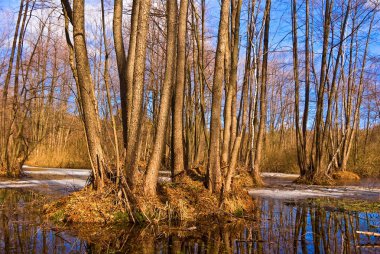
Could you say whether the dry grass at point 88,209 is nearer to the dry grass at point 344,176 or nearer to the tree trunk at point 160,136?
the tree trunk at point 160,136

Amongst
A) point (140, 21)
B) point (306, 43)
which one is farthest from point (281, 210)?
point (306, 43)

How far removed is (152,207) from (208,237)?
1.45 metres

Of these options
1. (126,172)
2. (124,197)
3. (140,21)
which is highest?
(140,21)

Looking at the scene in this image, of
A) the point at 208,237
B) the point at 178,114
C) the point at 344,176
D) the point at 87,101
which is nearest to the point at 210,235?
the point at 208,237

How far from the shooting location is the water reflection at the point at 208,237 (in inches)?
173

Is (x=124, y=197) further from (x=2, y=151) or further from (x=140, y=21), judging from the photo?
(x=2, y=151)

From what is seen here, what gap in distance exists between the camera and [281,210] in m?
7.63

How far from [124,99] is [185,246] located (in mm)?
3953

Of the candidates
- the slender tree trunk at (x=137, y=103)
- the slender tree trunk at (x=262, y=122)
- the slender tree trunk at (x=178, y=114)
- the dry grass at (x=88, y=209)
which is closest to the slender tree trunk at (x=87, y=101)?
the dry grass at (x=88, y=209)

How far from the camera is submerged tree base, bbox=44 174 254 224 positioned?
235 inches

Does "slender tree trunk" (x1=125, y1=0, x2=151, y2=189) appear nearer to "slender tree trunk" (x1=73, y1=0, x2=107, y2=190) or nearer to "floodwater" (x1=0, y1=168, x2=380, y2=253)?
"slender tree trunk" (x1=73, y1=0, x2=107, y2=190)

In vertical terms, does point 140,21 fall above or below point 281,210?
above

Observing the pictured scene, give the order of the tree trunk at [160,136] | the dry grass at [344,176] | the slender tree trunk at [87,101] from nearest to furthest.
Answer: the slender tree trunk at [87,101] < the tree trunk at [160,136] < the dry grass at [344,176]

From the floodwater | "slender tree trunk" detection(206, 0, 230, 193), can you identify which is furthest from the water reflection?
"slender tree trunk" detection(206, 0, 230, 193)
